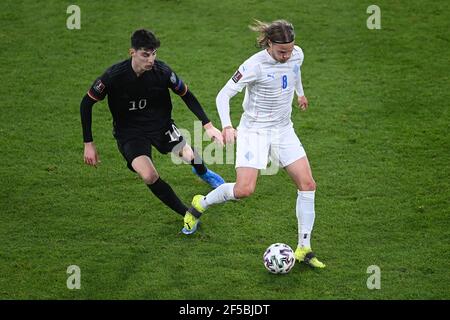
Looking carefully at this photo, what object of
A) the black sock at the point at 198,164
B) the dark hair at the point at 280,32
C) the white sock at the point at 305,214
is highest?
the dark hair at the point at 280,32

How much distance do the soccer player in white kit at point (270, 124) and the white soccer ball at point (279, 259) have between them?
0.28 meters

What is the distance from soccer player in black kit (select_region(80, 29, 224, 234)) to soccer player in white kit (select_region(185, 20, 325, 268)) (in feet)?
1.33

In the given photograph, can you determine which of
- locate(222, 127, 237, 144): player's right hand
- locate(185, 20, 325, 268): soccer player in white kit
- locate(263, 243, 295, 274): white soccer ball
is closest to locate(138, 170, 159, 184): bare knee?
locate(185, 20, 325, 268): soccer player in white kit

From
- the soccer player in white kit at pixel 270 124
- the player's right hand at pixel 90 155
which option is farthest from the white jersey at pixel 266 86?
the player's right hand at pixel 90 155

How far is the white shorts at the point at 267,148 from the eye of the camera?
847 cm

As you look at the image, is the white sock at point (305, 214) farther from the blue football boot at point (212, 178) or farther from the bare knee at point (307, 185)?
the blue football boot at point (212, 178)

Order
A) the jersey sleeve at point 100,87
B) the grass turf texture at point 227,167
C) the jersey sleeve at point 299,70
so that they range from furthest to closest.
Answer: the jersey sleeve at point 100,87
the jersey sleeve at point 299,70
the grass turf texture at point 227,167

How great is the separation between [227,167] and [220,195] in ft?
6.82

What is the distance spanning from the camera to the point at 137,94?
28.9ft

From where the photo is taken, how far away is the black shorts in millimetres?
8906

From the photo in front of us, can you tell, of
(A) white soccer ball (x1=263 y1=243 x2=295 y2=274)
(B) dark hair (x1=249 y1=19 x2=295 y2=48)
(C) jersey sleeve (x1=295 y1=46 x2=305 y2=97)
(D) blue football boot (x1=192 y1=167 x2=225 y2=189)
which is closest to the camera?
(B) dark hair (x1=249 y1=19 x2=295 y2=48)

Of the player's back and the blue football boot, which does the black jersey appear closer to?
the player's back

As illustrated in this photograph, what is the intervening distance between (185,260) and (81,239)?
1.32 m
